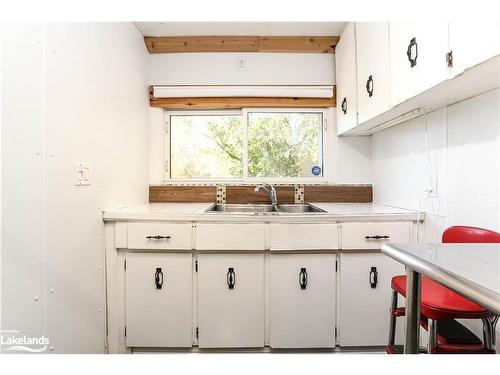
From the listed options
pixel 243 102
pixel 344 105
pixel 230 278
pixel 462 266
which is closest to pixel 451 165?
pixel 344 105

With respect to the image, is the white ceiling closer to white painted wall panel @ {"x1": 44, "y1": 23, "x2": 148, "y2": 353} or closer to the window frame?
white painted wall panel @ {"x1": 44, "y1": 23, "x2": 148, "y2": 353}

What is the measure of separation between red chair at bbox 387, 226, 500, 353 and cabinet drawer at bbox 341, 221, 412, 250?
1.21 feet

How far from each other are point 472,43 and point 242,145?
5.81ft

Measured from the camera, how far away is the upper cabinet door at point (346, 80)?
6.41ft

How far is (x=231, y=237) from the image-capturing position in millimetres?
1621

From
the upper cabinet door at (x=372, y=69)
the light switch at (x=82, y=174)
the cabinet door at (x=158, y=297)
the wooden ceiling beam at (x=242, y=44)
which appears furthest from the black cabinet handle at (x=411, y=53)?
the light switch at (x=82, y=174)

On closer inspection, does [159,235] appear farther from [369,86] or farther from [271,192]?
[369,86]

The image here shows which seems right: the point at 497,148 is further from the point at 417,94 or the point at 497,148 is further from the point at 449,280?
the point at 449,280

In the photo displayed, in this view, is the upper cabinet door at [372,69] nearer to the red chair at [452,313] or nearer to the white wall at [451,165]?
the white wall at [451,165]

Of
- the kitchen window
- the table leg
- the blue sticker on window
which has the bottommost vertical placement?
the table leg

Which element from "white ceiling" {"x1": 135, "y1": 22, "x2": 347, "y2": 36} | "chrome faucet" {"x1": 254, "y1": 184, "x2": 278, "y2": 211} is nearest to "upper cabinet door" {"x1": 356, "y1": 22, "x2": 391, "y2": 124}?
"white ceiling" {"x1": 135, "y1": 22, "x2": 347, "y2": 36}

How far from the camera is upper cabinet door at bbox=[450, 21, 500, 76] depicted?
824 mm

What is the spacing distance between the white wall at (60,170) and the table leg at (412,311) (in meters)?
1.32

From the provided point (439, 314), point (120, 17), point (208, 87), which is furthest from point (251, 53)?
point (439, 314)
